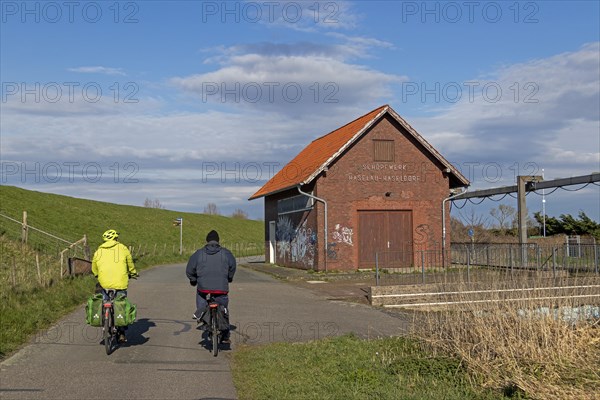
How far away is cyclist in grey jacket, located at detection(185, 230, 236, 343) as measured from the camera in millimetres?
10216

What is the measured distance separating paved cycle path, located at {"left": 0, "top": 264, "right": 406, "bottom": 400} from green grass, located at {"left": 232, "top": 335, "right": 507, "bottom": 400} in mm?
426

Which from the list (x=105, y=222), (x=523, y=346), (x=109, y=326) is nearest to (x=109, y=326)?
(x=109, y=326)

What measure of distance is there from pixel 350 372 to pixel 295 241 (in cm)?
2389

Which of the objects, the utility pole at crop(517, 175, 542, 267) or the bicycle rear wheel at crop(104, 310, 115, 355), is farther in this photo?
the utility pole at crop(517, 175, 542, 267)

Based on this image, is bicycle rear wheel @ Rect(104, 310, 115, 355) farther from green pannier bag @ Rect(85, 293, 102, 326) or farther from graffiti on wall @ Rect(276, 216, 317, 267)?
graffiti on wall @ Rect(276, 216, 317, 267)

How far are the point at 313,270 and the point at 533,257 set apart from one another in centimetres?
943

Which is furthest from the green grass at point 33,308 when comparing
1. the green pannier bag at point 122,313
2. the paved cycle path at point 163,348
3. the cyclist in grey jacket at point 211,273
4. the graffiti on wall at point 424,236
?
the graffiti on wall at point 424,236

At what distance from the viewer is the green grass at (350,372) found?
7223mm

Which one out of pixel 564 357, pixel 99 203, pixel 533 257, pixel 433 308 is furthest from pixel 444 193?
pixel 99 203

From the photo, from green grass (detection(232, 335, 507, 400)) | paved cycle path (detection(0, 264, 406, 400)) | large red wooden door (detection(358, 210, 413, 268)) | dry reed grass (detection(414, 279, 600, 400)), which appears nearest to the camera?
dry reed grass (detection(414, 279, 600, 400))

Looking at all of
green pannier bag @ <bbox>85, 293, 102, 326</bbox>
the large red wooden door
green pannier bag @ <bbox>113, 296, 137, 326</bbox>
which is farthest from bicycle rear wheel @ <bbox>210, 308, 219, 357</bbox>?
the large red wooden door

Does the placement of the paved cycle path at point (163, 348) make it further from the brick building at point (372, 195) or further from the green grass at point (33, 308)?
the brick building at point (372, 195)

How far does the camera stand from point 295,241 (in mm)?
31984

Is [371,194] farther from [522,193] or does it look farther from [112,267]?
[112,267]
